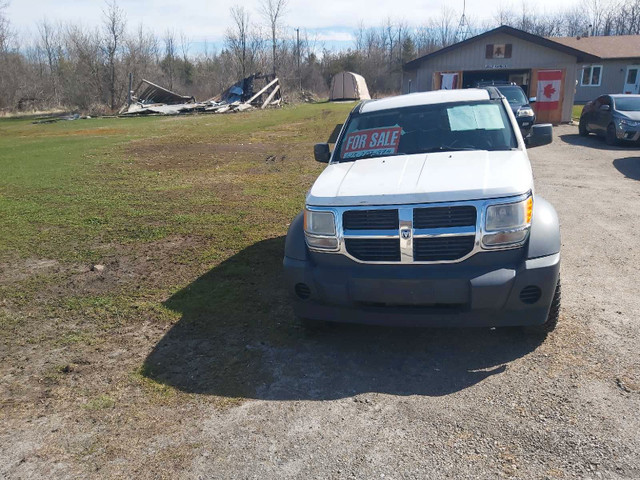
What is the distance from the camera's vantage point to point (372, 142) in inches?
202

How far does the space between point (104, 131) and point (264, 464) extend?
25.0 meters

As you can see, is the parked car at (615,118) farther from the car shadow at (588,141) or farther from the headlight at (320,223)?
the headlight at (320,223)

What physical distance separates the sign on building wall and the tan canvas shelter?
1114 inches

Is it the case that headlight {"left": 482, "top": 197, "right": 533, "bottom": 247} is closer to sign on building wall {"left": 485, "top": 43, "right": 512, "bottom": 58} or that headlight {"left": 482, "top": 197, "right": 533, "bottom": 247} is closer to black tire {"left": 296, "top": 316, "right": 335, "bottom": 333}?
black tire {"left": 296, "top": 316, "right": 335, "bottom": 333}

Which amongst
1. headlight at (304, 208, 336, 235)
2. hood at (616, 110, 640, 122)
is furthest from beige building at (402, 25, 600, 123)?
headlight at (304, 208, 336, 235)

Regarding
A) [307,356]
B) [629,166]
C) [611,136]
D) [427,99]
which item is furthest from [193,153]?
[307,356]

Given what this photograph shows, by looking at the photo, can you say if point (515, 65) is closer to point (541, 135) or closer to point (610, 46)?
point (610, 46)

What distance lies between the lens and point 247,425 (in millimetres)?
3275

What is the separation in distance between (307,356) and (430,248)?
128cm

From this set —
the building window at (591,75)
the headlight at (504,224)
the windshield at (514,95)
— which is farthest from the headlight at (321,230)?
the building window at (591,75)

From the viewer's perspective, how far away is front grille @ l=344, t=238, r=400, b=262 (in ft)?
12.4

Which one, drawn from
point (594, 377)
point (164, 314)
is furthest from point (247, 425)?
point (594, 377)

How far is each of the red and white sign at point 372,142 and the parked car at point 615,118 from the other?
13.2m

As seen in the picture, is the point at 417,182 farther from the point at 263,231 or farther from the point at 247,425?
the point at 263,231
